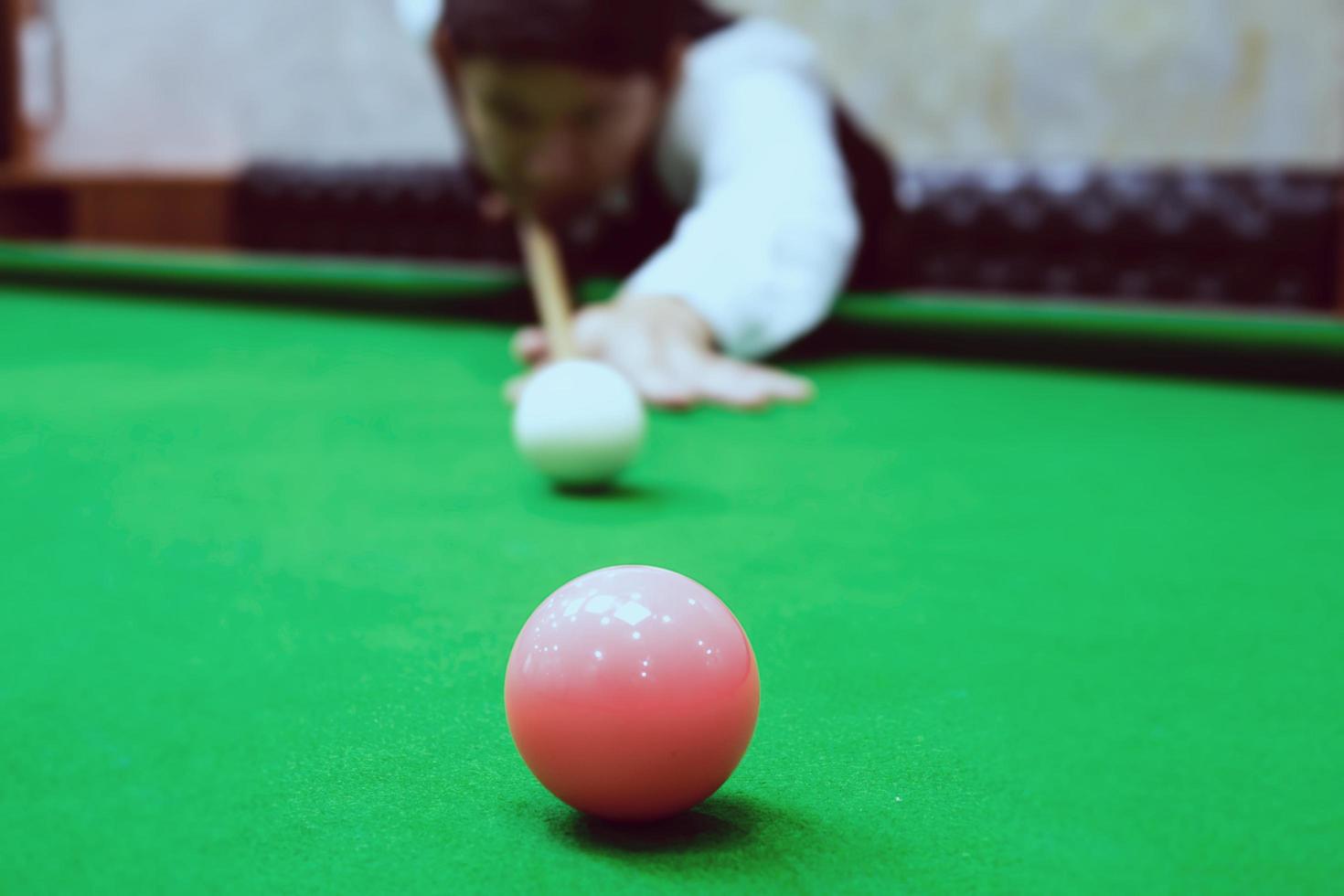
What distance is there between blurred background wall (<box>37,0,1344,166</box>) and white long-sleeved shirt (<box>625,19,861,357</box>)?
2.50 ft

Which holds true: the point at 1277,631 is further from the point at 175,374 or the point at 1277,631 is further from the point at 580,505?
the point at 175,374

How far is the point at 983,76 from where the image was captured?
4621 millimetres

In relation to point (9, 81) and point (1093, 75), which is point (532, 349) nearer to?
point (1093, 75)

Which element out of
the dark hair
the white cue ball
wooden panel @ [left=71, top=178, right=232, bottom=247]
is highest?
the dark hair

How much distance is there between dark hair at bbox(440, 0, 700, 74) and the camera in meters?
2.80

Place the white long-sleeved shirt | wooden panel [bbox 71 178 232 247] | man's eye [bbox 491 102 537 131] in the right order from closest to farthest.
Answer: the white long-sleeved shirt → man's eye [bbox 491 102 537 131] → wooden panel [bbox 71 178 232 247]

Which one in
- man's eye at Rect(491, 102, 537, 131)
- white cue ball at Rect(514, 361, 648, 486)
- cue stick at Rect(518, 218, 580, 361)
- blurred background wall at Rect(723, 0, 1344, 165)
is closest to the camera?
white cue ball at Rect(514, 361, 648, 486)

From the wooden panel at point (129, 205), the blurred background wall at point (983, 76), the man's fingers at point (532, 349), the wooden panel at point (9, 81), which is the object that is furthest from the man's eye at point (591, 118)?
the wooden panel at point (9, 81)

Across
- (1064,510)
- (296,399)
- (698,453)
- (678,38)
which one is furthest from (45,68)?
(1064,510)

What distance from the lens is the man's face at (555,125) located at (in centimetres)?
295

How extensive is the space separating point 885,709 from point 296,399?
1.51 meters

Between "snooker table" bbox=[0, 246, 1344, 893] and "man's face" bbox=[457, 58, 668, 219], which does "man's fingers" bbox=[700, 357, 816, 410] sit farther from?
"man's face" bbox=[457, 58, 668, 219]

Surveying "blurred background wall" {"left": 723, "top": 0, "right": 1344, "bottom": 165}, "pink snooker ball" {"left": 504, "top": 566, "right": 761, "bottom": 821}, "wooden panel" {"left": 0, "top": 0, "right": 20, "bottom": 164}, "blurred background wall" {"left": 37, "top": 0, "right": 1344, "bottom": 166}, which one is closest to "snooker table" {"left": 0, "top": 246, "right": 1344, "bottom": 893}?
"pink snooker ball" {"left": 504, "top": 566, "right": 761, "bottom": 821}

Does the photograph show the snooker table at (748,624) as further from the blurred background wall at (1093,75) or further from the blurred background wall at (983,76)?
the blurred background wall at (1093,75)
